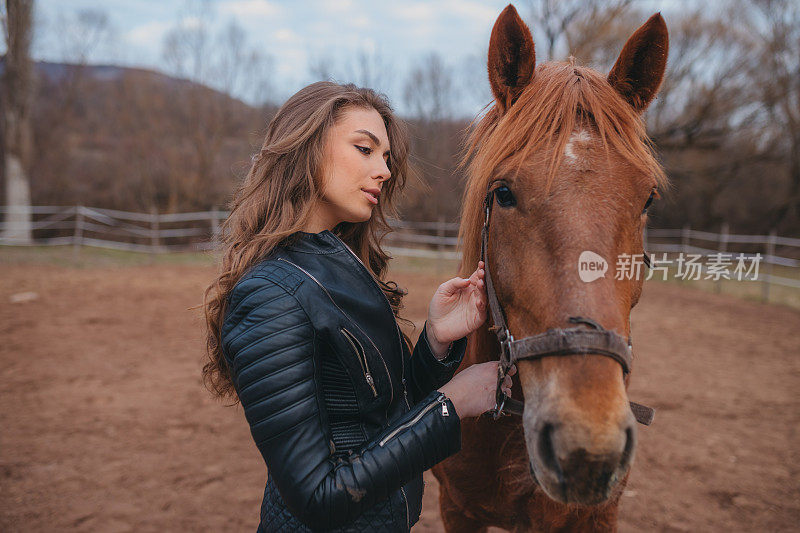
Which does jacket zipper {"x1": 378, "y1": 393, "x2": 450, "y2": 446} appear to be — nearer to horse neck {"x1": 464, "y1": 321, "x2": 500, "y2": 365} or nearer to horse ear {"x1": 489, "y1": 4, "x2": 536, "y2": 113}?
horse neck {"x1": 464, "y1": 321, "x2": 500, "y2": 365}

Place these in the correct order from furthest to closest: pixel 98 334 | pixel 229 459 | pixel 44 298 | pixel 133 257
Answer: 1. pixel 133 257
2. pixel 44 298
3. pixel 98 334
4. pixel 229 459

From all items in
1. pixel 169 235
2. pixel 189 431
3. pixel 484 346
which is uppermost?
pixel 484 346

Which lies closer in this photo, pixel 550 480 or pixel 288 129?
pixel 550 480

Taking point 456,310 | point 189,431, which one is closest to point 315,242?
point 456,310

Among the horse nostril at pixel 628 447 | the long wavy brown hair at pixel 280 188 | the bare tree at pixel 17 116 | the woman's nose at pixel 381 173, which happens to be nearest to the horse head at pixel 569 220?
the horse nostril at pixel 628 447

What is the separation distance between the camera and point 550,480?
1.10m

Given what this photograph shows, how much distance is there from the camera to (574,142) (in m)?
1.36

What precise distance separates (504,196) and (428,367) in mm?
621

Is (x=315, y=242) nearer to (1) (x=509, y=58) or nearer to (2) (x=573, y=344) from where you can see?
(2) (x=573, y=344)

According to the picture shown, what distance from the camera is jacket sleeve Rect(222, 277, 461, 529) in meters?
1.09

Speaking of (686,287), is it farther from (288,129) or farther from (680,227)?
(288,129)

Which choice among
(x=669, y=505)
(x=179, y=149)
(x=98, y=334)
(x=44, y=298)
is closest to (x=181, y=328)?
(x=98, y=334)

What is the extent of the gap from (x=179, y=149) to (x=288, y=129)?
22.0 m

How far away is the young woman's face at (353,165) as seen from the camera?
4.73ft
